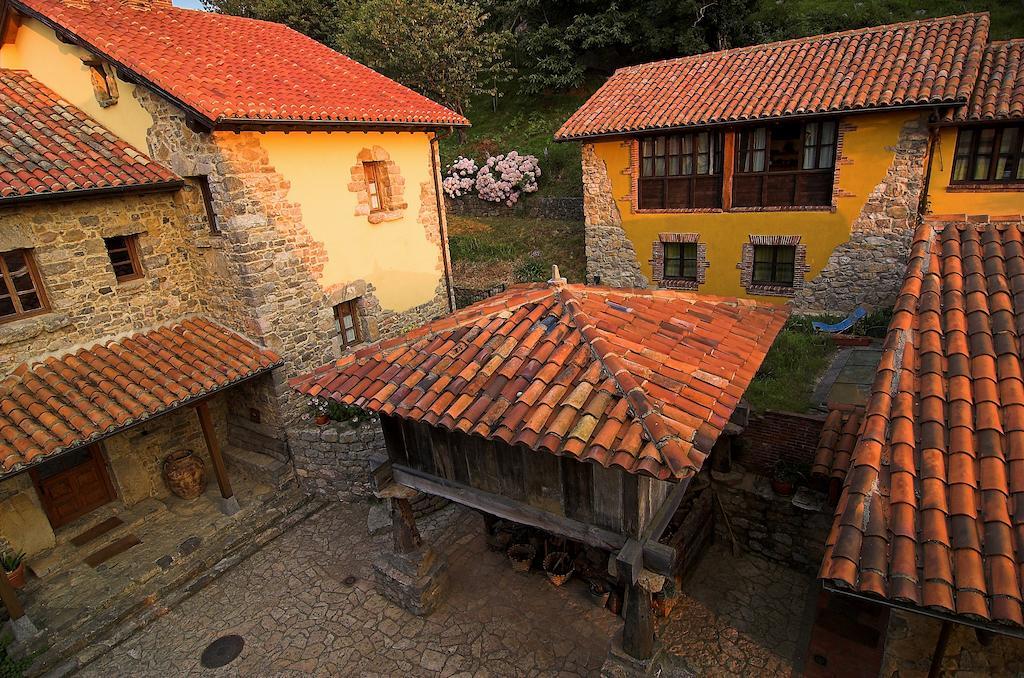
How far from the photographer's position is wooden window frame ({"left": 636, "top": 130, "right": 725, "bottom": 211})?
48.8ft

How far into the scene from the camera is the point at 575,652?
7.12 meters

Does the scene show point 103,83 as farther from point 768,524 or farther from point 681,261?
point 681,261

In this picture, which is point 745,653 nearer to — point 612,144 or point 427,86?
point 612,144

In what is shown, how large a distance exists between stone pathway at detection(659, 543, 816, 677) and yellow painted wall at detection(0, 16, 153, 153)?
11.9m

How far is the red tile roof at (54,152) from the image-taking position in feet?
27.5

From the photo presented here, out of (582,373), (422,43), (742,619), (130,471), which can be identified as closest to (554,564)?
(742,619)

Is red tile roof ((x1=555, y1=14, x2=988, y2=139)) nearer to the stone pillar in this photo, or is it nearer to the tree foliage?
the tree foliage

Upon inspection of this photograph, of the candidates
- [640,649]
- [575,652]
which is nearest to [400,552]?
[575,652]

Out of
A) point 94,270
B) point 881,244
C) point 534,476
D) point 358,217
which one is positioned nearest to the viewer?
point 534,476

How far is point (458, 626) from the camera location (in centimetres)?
773

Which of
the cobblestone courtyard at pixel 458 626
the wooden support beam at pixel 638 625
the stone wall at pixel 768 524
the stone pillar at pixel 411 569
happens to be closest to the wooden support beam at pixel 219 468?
the cobblestone courtyard at pixel 458 626

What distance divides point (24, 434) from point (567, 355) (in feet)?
26.2

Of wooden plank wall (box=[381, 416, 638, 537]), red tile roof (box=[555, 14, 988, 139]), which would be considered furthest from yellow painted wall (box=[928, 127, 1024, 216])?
wooden plank wall (box=[381, 416, 638, 537])

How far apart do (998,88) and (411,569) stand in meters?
15.6
